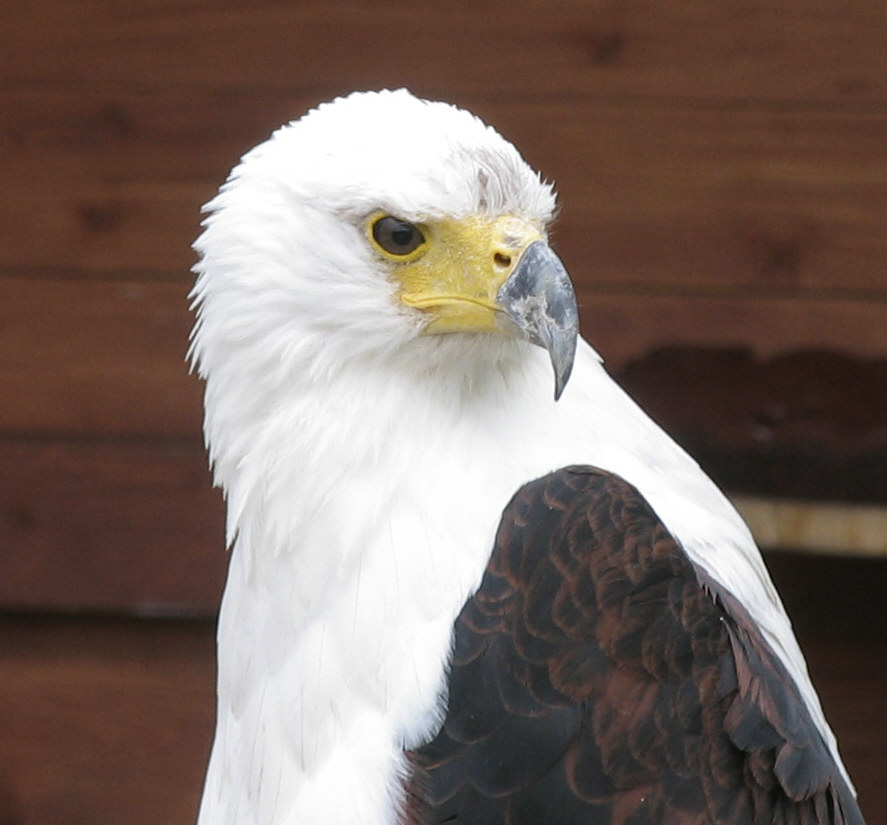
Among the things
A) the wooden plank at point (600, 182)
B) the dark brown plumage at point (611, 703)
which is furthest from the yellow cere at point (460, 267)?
the wooden plank at point (600, 182)

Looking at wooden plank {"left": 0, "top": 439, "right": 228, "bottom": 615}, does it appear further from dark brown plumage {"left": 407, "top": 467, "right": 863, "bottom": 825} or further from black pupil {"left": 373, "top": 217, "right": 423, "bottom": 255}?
dark brown plumage {"left": 407, "top": 467, "right": 863, "bottom": 825}

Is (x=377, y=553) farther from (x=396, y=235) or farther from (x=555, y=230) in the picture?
(x=555, y=230)

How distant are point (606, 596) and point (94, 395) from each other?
203 centimetres

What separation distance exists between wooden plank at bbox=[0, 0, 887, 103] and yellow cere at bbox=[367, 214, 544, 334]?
4.87 ft

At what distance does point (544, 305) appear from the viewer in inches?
72.2

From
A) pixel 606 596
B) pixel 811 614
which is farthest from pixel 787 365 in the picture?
pixel 606 596

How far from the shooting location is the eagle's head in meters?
1.89

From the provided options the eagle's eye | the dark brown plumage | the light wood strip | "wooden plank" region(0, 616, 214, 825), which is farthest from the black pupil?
"wooden plank" region(0, 616, 214, 825)

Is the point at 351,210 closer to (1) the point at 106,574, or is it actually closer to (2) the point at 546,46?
(2) the point at 546,46

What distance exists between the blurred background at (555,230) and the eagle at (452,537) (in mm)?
1235

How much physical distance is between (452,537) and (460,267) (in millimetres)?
340

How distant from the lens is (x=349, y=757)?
1.95 metres

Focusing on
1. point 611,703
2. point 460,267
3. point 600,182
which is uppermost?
point 460,267

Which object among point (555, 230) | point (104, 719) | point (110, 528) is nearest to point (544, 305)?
point (555, 230)
